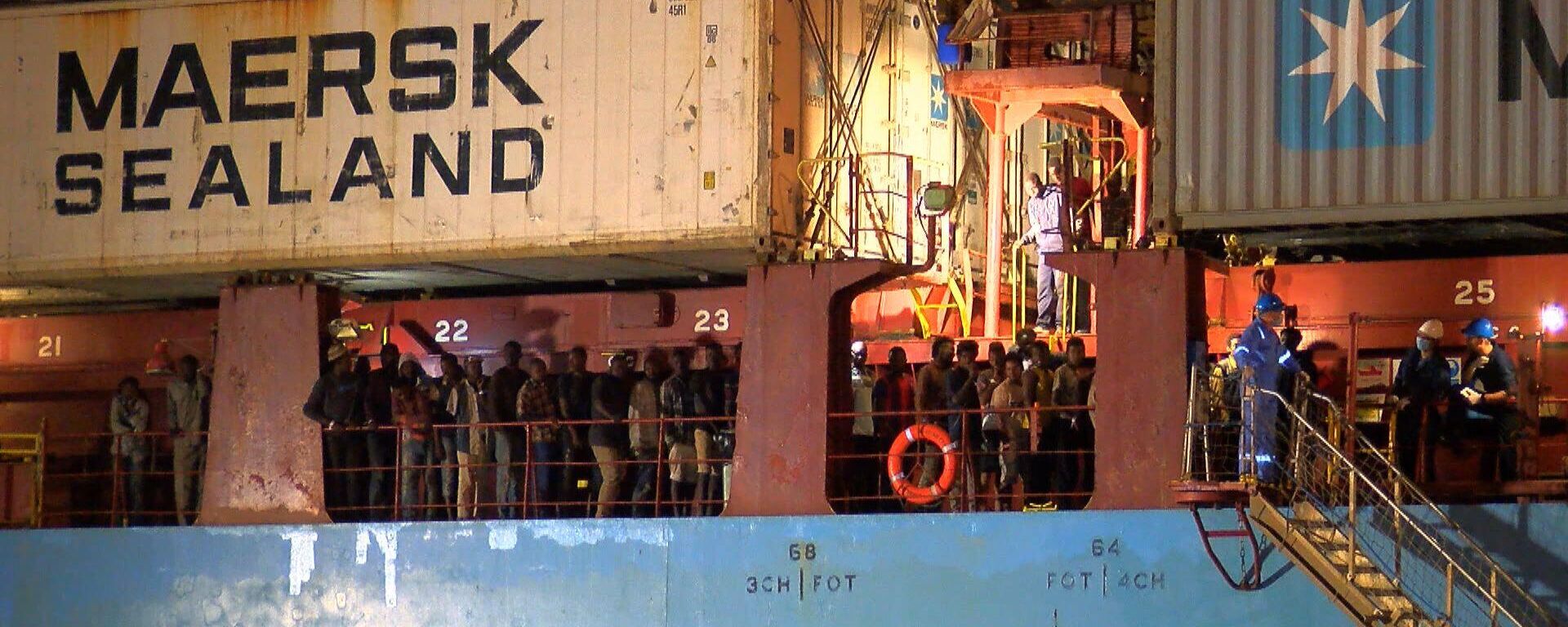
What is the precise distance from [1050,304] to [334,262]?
5.93m

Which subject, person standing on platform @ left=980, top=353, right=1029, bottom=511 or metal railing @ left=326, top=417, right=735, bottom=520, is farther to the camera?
metal railing @ left=326, top=417, right=735, bottom=520

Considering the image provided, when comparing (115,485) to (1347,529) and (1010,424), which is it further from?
(1347,529)

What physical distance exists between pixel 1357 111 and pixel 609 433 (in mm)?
6371

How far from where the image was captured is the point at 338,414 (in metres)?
18.0

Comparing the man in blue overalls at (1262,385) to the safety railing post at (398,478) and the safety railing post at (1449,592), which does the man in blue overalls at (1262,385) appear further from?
the safety railing post at (398,478)

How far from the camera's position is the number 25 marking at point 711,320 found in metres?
19.1

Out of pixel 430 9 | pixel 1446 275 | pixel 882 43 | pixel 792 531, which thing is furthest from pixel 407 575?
pixel 1446 275

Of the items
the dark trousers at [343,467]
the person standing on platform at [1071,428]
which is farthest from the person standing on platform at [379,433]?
the person standing on platform at [1071,428]

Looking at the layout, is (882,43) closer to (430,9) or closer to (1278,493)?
(430,9)

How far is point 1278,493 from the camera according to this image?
14.5 meters

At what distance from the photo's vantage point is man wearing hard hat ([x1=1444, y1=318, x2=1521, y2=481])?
1467cm

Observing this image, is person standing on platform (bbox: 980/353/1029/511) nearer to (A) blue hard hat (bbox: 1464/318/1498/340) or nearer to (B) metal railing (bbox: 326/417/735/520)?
(B) metal railing (bbox: 326/417/735/520)

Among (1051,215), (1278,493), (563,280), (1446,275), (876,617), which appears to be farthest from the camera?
(563,280)

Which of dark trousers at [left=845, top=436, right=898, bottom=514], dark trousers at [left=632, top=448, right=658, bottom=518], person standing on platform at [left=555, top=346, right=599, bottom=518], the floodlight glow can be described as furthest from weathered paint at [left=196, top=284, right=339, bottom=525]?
the floodlight glow
